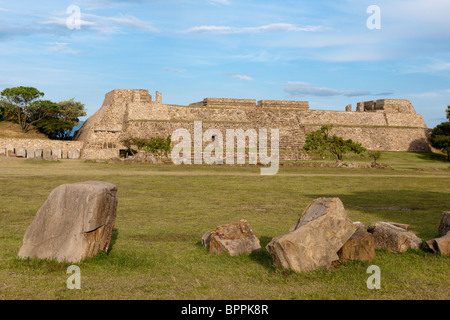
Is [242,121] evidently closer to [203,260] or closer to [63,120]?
[63,120]

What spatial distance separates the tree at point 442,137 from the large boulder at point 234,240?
46059 millimetres

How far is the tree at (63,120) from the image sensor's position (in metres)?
58.6

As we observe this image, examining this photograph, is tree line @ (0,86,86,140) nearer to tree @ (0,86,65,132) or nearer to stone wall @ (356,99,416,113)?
tree @ (0,86,65,132)

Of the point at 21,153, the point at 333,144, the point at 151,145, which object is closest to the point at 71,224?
the point at 151,145

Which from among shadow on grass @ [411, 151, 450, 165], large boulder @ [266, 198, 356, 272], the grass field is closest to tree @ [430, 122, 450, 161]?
shadow on grass @ [411, 151, 450, 165]

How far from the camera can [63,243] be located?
7.04 meters

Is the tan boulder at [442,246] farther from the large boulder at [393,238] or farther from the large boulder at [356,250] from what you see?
the large boulder at [356,250]

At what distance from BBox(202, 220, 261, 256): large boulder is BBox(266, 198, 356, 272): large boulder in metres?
1.05

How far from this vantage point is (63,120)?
61.2m

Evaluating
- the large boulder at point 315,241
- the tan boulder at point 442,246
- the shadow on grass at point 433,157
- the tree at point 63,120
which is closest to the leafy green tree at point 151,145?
the tree at point 63,120

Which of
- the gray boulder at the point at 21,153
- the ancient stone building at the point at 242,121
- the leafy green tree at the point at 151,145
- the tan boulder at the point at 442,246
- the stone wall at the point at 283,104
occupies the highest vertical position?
the stone wall at the point at 283,104

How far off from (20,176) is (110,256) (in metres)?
17.8

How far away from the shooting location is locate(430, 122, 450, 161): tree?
49747 mm
